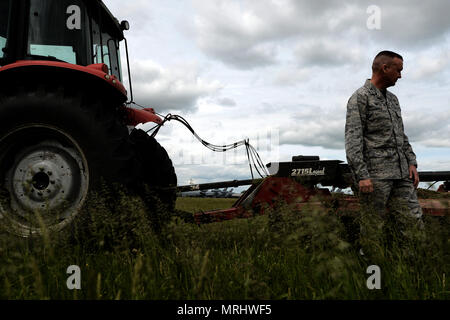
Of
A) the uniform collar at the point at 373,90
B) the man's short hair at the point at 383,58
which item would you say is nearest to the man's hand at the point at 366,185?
the uniform collar at the point at 373,90

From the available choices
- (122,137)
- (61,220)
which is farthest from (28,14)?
(61,220)

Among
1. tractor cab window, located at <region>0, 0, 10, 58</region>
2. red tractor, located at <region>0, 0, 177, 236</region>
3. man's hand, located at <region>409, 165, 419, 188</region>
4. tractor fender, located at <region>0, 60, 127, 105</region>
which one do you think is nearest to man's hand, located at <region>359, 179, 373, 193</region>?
man's hand, located at <region>409, 165, 419, 188</region>

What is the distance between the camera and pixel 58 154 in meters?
3.18

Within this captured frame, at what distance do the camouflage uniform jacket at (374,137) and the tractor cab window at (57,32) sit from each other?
262 cm

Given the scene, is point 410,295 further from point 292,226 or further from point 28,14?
point 28,14

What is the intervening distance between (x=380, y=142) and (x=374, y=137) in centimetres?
7

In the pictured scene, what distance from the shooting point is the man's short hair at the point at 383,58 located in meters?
3.09

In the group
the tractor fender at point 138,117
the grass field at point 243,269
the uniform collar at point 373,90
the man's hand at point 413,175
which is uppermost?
the tractor fender at point 138,117

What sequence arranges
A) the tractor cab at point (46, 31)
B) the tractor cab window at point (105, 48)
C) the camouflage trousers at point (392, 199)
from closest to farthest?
1. the camouflage trousers at point (392, 199)
2. the tractor cab at point (46, 31)
3. the tractor cab window at point (105, 48)

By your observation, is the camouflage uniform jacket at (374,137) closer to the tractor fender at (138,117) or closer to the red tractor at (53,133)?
the red tractor at (53,133)

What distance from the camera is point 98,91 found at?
338 centimetres

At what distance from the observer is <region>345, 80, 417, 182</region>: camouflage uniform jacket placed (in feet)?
9.84

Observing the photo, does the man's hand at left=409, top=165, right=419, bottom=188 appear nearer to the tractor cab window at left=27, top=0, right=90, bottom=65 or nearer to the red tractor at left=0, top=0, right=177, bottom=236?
the red tractor at left=0, top=0, right=177, bottom=236
